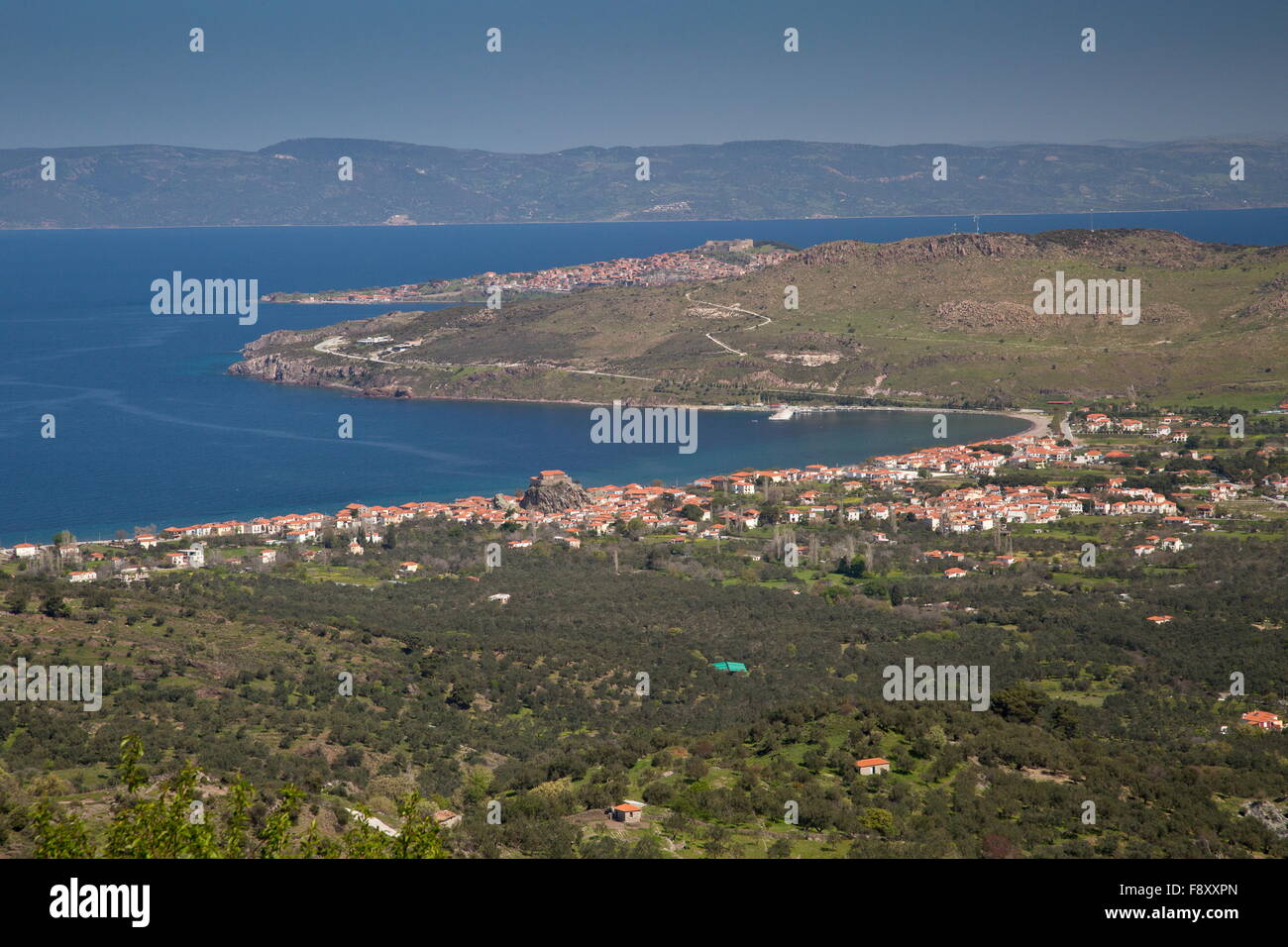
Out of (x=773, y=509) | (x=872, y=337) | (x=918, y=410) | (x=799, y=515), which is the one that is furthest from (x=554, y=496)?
(x=872, y=337)

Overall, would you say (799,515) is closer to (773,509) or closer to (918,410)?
(773,509)

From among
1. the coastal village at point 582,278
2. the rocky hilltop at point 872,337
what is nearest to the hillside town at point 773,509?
the rocky hilltop at point 872,337

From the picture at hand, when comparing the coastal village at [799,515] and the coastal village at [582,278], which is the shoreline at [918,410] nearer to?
the coastal village at [799,515]

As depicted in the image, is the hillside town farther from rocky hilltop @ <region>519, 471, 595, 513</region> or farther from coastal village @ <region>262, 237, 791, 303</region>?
coastal village @ <region>262, 237, 791, 303</region>

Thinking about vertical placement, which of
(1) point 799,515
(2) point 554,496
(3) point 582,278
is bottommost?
(1) point 799,515

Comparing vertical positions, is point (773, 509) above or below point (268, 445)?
below

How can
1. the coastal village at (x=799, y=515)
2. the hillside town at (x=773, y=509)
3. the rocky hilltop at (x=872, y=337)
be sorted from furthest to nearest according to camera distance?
1. the rocky hilltop at (x=872, y=337)
2. the hillside town at (x=773, y=509)
3. the coastal village at (x=799, y=515)

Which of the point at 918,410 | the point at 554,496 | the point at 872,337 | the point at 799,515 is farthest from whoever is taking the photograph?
the point at 872,337
